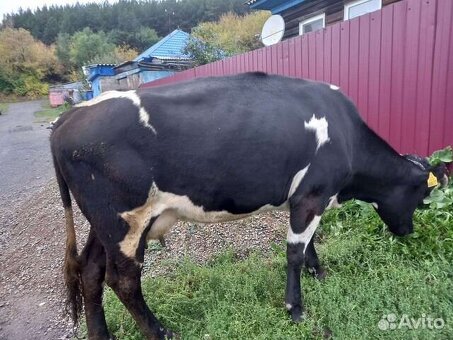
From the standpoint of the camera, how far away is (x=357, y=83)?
4.48 meters

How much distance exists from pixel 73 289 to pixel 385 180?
2552 mm

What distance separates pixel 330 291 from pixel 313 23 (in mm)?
7559

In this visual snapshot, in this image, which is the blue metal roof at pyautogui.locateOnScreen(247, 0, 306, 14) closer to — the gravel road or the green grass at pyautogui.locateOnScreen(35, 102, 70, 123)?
the gravel road

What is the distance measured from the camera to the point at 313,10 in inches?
325

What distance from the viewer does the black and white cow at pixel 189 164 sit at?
2037 millimetres

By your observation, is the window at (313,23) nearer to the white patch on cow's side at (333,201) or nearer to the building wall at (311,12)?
the building wall at (311,12)

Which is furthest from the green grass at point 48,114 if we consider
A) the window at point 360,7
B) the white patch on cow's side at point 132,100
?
the white patch on cow's side at point 132,100

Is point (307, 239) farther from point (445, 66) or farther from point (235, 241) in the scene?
point (445, 66)

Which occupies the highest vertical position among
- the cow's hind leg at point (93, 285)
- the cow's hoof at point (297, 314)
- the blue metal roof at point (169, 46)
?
the blue metal roof at point (169, 46)

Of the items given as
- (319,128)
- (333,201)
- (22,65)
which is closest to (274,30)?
(333,201)

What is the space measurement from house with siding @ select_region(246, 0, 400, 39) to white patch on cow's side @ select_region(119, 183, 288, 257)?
639 cm

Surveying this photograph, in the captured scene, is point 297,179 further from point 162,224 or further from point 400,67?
point 400,67

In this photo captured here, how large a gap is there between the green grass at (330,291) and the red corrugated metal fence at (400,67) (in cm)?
103

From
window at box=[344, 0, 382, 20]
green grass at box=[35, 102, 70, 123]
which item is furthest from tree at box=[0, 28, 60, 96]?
window at box=[344, 0, 382, 20]
